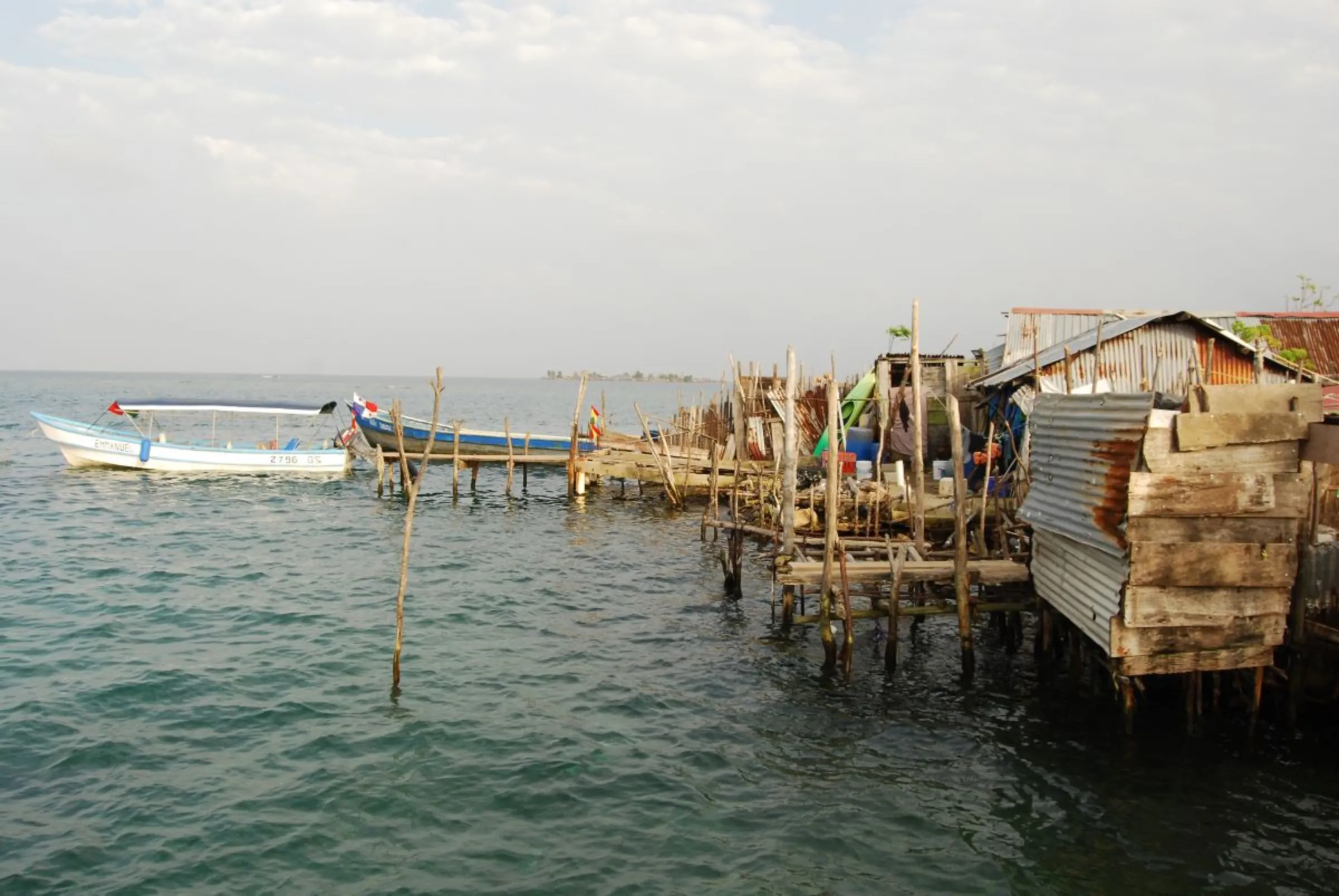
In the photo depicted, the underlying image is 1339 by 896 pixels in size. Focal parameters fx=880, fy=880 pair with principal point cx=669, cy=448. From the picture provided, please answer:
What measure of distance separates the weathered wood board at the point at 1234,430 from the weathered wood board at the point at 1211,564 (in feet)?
3.42

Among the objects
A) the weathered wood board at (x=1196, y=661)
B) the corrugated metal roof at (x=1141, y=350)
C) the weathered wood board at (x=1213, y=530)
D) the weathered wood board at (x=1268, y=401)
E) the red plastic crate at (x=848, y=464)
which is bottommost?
the weathered wood board at (x=1196, y=661)

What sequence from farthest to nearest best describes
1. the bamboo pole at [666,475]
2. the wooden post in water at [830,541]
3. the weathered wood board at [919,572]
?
the bamboo pole at [666,475] → the weathered wood board at [919,572] → the wooden post in water at [830,541]

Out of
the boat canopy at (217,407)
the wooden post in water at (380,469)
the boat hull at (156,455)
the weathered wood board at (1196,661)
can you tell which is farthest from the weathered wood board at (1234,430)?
the boat hull at (156,455)

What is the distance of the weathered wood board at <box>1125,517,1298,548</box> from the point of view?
8914 millimetres

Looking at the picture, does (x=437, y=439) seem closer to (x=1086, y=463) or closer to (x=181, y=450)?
(x=181, y=450)

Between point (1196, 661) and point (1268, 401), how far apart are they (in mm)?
2790

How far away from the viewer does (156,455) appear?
31438mm

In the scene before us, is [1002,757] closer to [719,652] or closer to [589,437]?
[719,652]

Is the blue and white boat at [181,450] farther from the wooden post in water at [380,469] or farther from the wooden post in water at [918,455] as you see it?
the wooden post in water at [918,455]

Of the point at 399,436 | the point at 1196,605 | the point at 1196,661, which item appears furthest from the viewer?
the point at 399,436

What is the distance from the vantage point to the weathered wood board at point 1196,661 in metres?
9.14

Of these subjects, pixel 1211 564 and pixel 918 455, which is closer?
pixel 1211 564

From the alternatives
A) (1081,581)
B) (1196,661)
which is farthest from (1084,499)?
(1196,661)

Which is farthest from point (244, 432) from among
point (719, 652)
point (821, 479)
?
point (719, 652)
